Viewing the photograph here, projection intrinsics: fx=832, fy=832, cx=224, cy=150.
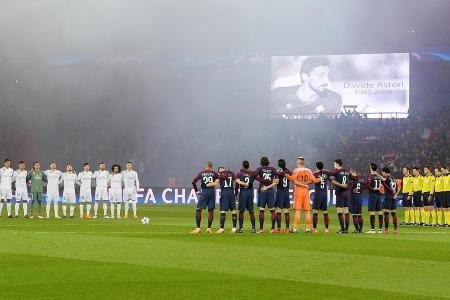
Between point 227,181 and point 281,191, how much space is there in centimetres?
168

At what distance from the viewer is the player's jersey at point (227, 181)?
75.5ft

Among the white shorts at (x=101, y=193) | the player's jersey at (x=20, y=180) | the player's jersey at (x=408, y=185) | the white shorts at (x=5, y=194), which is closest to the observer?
the player's jersey at (x=408, y=185)

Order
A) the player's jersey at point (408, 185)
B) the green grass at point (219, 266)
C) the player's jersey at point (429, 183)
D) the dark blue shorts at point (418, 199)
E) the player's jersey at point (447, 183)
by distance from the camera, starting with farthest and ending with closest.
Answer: the player's jersey at point (408, 185)
the dark blue shorts at point (418, 199)
the player's jersey at point (429, 183)
the player's jersey at point (447, 183)
the green grass at point (219, 266)

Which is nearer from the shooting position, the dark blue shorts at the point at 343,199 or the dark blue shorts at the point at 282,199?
the dark blue shorts at the point at 282,199

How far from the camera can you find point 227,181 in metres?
23.1

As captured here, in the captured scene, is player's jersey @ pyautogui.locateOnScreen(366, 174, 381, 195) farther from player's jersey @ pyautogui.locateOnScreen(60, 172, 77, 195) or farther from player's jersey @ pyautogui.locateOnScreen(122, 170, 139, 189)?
player's jersey @ pyautogui.locateOnScreen(60, 172, 77, 195)

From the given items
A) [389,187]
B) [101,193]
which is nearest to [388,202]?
[389,187]

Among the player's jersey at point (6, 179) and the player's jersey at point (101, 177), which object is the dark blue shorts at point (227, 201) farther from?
the player's jersey at point (6, 179)

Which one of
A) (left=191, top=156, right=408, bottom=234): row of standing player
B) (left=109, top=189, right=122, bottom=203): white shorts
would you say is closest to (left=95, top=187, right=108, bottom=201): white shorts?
(left=109, top=189, right=122, bottom=203): white shorts

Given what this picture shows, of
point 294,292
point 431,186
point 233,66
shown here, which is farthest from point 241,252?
point 233,66

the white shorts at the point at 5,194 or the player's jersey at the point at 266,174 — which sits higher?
the player's jersey at the point at 266,174

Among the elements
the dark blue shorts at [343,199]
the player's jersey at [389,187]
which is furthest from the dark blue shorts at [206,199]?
the player's jersey at [389,187]

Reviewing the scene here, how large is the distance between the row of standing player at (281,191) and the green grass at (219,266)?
70.7 inches

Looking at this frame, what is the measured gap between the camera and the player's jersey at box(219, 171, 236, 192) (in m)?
23.0
